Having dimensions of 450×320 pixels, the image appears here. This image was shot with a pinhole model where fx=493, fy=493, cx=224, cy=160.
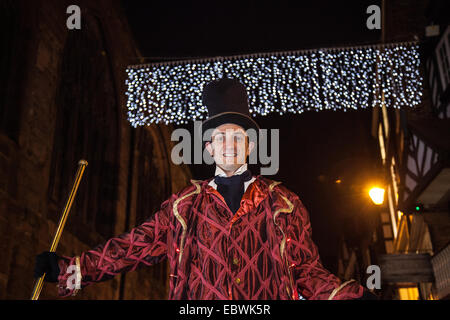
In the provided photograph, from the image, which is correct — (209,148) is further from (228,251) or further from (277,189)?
(228,251)

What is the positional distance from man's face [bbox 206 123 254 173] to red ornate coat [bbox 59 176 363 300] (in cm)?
15

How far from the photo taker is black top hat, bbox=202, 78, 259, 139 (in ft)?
8.70

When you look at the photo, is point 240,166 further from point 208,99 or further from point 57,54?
point 57,54

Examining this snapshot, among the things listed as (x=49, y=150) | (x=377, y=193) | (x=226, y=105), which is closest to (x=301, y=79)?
(x=377, y=193)

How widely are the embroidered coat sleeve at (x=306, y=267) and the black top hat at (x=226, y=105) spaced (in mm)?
516

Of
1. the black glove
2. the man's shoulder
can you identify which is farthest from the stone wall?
the man's shoulder

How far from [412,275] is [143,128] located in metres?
8.53

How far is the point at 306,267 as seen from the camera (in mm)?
2357

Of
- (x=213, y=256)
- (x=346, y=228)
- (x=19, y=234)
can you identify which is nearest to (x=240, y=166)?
(x=213, y=256)

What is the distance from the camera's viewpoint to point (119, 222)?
39.0ft

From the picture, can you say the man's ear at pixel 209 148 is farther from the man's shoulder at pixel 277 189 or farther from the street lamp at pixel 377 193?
the street lamp at pixel 377 193

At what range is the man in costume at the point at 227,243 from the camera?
223 centimetres

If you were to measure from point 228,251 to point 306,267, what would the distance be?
388mm

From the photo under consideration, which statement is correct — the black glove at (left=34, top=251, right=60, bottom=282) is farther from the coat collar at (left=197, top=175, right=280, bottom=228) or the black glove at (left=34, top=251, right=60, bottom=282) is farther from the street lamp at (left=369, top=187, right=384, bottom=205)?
the street lamp at (left=369, top=187, right=384, bottom=205)
